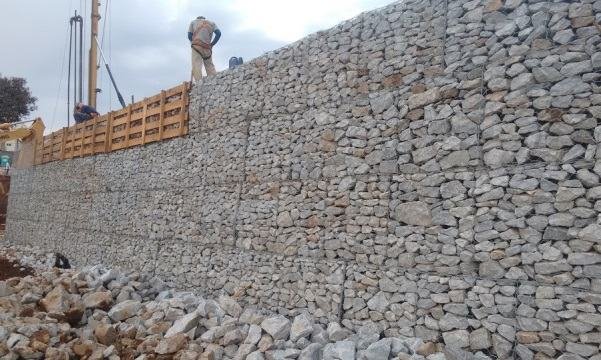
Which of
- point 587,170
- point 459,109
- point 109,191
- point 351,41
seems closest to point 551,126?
point 587,170

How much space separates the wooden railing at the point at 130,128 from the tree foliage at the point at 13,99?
2083 centimetres

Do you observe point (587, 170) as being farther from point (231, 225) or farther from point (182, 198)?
point (182, 198)

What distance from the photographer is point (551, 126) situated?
19.2 feet

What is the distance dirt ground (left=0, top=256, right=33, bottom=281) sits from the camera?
47.9 feet

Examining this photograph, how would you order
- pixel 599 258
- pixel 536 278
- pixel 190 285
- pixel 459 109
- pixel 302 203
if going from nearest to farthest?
pixel 599 258
pixel 536 278
pixel 459 109
pixel 302 203
pixel 190 285

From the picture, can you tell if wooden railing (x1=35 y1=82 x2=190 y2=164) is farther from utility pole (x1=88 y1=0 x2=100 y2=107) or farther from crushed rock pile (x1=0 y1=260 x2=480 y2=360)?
utility pole (x1=88 y1=0 x2=100 y2=107)

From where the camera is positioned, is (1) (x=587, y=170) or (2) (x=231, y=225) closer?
(1) (x=587, y=170)

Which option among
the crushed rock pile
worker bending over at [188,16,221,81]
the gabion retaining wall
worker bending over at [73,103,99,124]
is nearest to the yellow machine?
worker bending over at [73,103,99,124]

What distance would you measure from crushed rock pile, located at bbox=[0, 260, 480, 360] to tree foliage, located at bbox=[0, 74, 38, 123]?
31806 mm

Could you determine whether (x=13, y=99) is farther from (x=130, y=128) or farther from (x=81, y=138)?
(x=130, y=128)

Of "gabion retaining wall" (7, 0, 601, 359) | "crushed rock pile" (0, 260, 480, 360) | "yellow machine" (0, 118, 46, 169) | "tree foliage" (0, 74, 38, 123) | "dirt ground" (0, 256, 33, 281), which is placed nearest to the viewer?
"gabion retaining wall" (7, 0, 601, 359)

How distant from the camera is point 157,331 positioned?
8359 millimetres

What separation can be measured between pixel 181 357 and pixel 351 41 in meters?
5.95

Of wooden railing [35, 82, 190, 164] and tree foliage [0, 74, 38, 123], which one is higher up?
tree foliage [0, 74, 38, 123]
